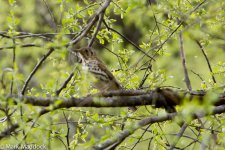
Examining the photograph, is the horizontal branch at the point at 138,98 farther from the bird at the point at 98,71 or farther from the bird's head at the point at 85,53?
the bird's head at the point at 85,53

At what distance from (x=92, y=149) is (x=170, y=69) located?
1773 mm

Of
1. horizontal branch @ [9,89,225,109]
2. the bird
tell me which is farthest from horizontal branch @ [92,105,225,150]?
the bird

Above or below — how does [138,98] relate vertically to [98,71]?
below

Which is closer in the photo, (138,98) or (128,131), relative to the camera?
(128,131)

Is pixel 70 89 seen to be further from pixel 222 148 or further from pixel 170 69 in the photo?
pixel 222 148

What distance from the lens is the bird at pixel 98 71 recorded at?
5.39 metres

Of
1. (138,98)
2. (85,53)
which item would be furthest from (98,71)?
(138,98)

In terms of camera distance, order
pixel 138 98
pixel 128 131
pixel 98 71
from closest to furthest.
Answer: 1. pixel 128 131
2. pixel 138 98
3. pixel 98 71

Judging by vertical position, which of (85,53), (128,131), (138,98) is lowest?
(128,131)

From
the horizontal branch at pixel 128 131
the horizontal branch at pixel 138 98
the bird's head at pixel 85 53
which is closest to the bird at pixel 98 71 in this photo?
the bird's head at pixel 85 53

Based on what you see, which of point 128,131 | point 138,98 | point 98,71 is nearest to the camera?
point 128,131

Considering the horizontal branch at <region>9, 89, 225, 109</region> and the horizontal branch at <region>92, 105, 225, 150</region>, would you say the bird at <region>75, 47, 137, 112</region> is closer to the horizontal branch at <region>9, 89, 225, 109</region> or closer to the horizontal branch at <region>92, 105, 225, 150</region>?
the horizontal branch at <region>9, 89, 225, 109</region>

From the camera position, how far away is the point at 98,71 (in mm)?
5539

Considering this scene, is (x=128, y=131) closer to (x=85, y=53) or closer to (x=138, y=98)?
(x=138, y=98)
